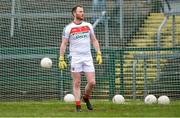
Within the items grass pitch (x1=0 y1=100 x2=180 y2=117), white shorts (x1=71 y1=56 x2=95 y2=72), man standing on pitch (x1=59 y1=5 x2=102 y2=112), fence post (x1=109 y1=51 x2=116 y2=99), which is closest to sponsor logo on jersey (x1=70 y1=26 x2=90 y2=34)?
man standing on pitch (x1=59 y1=5 x2=102 y2=112)

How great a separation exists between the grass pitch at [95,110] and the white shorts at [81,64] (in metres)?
0.82

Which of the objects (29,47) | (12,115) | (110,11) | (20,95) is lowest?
(12,115)

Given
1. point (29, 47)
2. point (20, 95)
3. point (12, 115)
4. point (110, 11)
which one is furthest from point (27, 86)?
point (12, 115)

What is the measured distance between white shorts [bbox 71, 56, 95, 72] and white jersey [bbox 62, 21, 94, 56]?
0.32 ft

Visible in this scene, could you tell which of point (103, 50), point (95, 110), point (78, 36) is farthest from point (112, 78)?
point (78, 36)

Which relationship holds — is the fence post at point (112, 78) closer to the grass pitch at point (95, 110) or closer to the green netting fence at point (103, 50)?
the green netting fence at point (103, 50)

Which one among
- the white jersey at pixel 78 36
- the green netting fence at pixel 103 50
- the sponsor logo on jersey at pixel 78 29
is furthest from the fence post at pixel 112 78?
the sponsor logo on jersey at pixel 78 29

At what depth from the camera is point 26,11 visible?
1722 centimetres

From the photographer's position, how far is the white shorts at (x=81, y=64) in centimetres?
1187

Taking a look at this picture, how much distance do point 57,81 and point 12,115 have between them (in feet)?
17.1

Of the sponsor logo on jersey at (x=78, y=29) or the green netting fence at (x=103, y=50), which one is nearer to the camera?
the sponsor logo on jersey at (x=78, y=29)

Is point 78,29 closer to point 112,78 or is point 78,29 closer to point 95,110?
point 95,110

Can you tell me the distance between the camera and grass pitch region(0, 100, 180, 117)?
11.2 metres

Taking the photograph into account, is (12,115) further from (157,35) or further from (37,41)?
(157,35)
